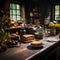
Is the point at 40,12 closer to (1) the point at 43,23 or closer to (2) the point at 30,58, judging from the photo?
(1) the point at 43,23

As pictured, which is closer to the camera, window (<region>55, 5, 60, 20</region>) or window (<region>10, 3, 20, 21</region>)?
window (<region>10, 3, 20, 21</region>)

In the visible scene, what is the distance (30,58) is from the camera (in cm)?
154

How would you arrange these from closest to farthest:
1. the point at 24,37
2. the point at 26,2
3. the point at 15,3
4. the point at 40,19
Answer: the point at 24,37 < the point at 15,3 < the point at 26,2 < the point at 40,19

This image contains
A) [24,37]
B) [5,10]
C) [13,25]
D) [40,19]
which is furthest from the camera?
[40,19]

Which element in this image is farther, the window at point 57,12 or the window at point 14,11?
the window at point 57,12

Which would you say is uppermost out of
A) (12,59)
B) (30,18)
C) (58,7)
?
(58,7)

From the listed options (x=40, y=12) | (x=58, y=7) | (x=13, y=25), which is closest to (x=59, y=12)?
(x=58, y=7)

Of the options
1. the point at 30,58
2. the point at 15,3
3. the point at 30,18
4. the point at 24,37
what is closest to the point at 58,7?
the point at 30,18

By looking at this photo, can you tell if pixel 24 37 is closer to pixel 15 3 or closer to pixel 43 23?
pixel 15 3

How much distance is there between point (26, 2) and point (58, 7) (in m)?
1.28

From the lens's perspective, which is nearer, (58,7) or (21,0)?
(21,0)

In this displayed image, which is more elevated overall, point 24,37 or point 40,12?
point 40,12

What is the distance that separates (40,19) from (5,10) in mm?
1991

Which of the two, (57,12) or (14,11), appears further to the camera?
(57,12)
